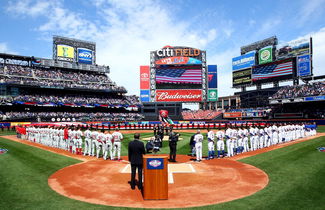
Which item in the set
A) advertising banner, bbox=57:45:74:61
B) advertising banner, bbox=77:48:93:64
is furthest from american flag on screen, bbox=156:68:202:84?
advertising banner, bbox=57:45:74:61

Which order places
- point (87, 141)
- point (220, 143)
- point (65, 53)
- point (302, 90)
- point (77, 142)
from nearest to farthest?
point (220, 143) < point (87, 141) < point (77, 142) < point (302, 90) < point (65, 53)

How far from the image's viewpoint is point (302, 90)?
4638cm

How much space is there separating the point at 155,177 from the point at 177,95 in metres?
54.3

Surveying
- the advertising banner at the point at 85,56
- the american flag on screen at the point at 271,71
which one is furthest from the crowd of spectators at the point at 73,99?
the american flag on screen at the point at 271,71

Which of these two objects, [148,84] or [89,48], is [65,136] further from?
[89,48]

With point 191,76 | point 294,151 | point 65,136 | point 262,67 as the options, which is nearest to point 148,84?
point 191,76

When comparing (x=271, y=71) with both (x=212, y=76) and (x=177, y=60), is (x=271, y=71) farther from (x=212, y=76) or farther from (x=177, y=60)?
(x=177, y=60)

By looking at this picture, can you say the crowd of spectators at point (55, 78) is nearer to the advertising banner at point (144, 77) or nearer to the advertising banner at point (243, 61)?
Result: the advertising banner at point (144, 77)

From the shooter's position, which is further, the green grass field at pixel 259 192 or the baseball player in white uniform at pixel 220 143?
the baseball player in white uniform at pixel 220 143

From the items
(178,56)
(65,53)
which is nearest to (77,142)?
(178,56)

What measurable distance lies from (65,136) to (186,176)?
11.6 m

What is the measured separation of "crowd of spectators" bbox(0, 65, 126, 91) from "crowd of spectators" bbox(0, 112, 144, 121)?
710 cm

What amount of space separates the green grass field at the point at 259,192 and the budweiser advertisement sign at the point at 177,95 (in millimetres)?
47386

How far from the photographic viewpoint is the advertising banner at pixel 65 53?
60128 mm
